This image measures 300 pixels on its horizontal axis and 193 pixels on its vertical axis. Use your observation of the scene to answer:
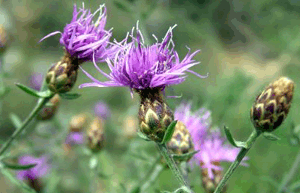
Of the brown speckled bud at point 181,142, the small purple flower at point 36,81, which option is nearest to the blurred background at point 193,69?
the brown speckled bud at point 181,142

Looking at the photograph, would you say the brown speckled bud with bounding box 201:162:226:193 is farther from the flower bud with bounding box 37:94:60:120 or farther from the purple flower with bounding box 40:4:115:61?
the flower bud with bounding box 37:94:60:120

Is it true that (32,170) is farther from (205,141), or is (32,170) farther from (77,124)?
(205,141)

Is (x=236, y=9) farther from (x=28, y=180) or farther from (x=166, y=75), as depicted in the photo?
(x=166, y=75)

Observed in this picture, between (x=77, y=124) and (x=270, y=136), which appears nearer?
(x=270, y=136)

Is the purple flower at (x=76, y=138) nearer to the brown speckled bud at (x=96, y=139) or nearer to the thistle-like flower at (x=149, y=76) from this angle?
the brown speckled bud at (x=96, y=139)

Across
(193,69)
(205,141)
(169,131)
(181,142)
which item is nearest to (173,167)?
(169,131)

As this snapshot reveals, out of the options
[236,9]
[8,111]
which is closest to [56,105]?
[8,111]
